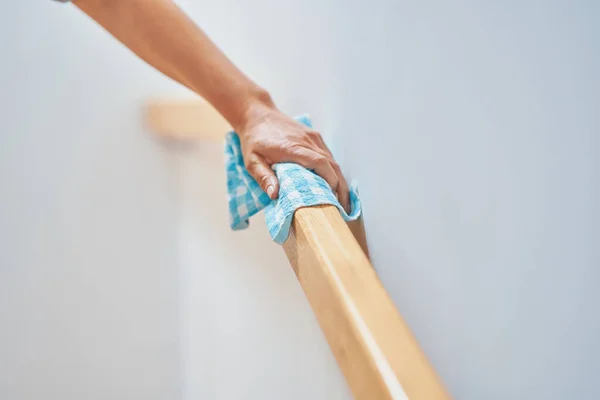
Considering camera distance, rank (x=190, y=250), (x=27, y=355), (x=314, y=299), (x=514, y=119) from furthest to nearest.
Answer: (x=190, y=250)
(x=27, y=355)
(x=314, y=299)
(x=514, y=119)

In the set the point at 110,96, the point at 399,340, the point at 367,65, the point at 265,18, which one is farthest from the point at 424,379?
the point at 110,96

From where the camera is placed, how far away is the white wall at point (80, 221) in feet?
2.29

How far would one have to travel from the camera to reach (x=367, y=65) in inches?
18.7

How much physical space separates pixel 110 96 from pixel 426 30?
2.06 ft

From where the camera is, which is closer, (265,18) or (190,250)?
(265,18)

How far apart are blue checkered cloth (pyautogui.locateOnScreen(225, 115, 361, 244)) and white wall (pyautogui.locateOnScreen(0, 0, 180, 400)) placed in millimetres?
320

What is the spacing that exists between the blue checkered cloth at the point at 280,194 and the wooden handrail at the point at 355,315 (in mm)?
11

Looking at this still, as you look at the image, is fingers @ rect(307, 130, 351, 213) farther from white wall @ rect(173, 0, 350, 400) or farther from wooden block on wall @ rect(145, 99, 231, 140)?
wooden block on wall @ rect(145, 99, 231, 140)

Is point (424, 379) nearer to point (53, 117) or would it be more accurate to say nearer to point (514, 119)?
point (514, 119)

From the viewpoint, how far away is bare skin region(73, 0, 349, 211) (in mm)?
516

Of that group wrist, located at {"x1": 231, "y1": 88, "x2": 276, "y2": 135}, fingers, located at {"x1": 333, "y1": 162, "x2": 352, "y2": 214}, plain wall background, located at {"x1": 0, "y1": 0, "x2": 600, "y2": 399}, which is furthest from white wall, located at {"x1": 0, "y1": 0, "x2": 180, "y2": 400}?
fingers, located at {"x1": 333, "y1": 162, "x2": 352, "y2": 214}

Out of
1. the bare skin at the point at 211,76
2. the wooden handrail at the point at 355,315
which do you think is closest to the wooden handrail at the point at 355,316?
the wooden handrail at the point at 355,315

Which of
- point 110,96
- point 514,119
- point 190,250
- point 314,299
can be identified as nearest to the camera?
point 514,119

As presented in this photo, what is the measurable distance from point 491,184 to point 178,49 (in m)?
0.36
